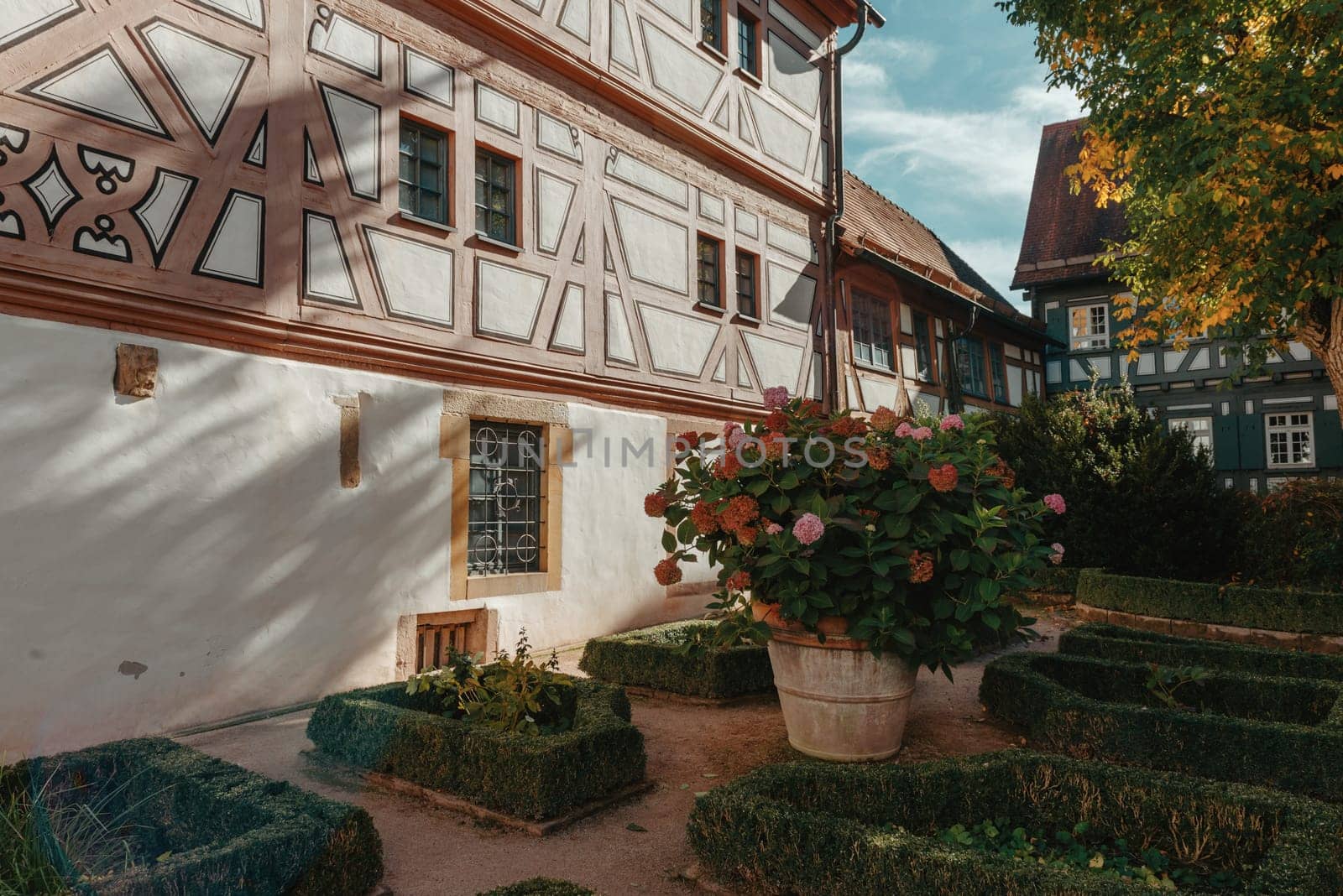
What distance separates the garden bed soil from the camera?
145 inches

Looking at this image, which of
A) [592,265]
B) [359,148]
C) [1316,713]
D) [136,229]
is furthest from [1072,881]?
[592,265]

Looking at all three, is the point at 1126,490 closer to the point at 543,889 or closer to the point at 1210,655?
the point at 1210,655

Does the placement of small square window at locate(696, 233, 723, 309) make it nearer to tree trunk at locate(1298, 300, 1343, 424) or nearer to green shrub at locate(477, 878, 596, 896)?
tree trunk at locate(1298, 300, 1343, 424)

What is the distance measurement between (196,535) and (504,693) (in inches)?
103

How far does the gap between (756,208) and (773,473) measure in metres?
7.56

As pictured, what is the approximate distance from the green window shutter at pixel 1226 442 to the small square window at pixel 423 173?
1850 cm

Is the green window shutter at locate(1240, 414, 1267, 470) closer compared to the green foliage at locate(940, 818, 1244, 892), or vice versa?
the green foliage at locate(940, 818, 1244, 892)

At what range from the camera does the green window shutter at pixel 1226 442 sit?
→ 19.4 metres

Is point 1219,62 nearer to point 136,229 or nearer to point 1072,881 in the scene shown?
point 1072,881

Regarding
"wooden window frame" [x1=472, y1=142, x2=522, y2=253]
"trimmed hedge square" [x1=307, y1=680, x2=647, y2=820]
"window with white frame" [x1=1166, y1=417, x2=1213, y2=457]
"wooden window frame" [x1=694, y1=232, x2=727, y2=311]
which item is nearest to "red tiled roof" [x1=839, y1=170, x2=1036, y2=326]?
"wooden window frame" [x1=694, y1=232, x2=727, y2=311]

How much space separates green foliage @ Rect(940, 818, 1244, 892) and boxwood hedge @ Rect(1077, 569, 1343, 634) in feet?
21.8

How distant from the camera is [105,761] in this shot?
394 centimetres

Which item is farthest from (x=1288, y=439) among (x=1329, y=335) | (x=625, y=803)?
(x=625, y=803)

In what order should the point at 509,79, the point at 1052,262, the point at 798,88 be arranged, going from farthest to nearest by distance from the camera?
the point at 1052,262 < the point at 798,88 < the point at 509,79
